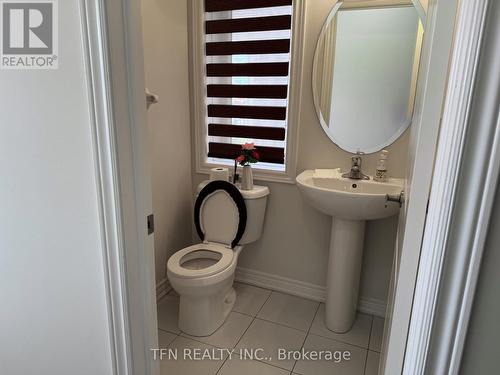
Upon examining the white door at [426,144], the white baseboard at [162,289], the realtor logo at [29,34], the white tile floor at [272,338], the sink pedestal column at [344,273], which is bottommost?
the white tile floor at [272,338]

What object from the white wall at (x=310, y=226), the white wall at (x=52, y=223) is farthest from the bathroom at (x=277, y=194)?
the white wall at (x=52, y=223)

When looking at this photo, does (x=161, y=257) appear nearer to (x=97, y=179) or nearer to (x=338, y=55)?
(x=97, y=179)

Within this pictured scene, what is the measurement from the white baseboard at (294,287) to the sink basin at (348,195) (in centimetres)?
75

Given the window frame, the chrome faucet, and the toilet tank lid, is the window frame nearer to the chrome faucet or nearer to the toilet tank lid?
the toilet tank lid

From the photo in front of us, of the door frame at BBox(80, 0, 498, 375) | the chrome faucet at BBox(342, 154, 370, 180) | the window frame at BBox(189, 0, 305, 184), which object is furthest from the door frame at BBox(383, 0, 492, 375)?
the window frame at BBox(189, 0, 305, 184)

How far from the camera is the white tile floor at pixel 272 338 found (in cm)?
178

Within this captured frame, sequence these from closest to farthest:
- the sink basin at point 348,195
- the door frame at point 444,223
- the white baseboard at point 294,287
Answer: the door frame at point 444,223, the sink basin at point 348,195, the white baseboard at point 294,287

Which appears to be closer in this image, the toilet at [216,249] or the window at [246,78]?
the toilet at [216,249]

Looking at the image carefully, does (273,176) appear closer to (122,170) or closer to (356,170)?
(356,170)

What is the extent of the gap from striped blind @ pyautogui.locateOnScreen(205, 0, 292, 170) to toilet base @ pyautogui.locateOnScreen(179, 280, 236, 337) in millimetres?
958

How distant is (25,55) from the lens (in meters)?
0.95

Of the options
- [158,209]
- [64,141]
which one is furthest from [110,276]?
[158,209]

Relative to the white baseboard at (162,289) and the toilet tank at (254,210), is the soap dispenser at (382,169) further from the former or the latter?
the white baseboard at (162,289)

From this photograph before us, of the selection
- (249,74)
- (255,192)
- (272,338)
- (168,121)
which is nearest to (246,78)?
(249,74)
